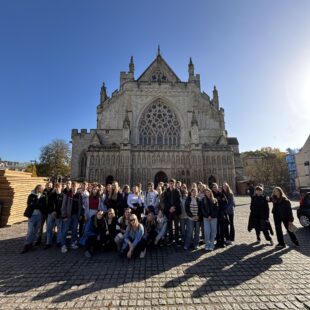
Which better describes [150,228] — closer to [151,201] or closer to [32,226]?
[151,201]

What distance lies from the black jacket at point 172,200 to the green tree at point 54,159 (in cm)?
3446

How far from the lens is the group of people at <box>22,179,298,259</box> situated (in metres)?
6.16

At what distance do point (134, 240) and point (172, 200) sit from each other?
5.92 feet

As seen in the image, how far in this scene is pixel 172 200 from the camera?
6.69 m

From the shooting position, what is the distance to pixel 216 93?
97.3 ft

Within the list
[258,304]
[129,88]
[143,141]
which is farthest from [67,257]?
[129,88]

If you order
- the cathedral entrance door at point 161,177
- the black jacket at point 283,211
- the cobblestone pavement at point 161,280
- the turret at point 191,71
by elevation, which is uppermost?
the turret at point 191,71

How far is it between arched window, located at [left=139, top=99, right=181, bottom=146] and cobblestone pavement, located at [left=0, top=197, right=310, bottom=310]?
21396 mm

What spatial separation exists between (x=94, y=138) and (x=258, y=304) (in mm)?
24318

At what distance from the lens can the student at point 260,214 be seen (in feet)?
22.1

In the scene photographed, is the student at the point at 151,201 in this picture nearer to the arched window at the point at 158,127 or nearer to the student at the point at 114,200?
the student at the point at 114,200

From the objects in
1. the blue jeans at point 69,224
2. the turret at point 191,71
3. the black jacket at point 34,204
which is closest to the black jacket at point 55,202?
the black jacket at point 34,204

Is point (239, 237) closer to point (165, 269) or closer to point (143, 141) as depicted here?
point (165, 269)

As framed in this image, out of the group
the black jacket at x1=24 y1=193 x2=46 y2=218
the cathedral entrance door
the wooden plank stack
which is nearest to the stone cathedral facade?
the cathedral entrance door
